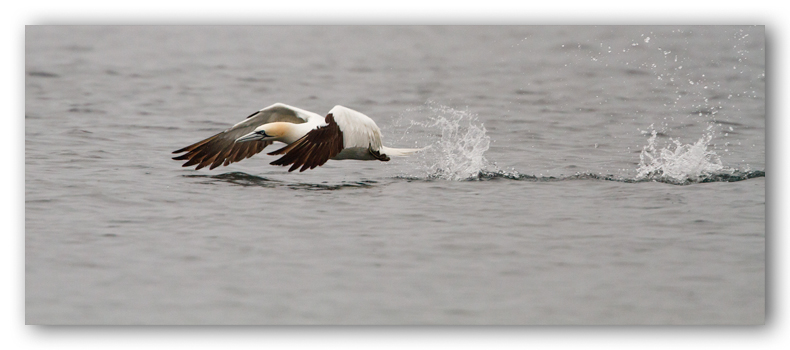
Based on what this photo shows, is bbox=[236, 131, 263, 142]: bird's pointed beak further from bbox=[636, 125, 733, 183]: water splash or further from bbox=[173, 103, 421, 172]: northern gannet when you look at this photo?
bbox=[636, 125, 733, 183]: water splash

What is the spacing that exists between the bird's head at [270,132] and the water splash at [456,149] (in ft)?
3.69

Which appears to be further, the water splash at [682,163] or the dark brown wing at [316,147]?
the water splash at [682,163]

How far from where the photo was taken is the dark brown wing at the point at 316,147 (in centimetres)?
639

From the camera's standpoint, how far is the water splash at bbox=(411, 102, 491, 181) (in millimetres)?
7152

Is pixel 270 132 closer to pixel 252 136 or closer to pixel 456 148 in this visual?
pixel 252 136

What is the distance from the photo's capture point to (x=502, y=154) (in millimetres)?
7590

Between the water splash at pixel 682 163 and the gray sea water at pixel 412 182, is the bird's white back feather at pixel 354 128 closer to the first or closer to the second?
the gray sea water at pixel 412 182

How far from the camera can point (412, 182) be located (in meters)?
6.97

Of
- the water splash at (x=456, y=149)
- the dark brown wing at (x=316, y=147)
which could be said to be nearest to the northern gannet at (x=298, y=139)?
the dark brown wing at (x=316, y=147)

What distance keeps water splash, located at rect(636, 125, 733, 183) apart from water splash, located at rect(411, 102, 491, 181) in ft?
3.82

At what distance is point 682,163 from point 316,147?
2.57m

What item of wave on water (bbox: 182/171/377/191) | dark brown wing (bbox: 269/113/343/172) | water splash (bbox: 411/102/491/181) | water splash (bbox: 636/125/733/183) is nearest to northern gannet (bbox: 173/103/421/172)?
dark brown wing (bbox: 269/113/343/172)

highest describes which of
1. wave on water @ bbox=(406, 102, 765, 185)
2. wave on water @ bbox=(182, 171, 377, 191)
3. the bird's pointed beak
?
the bird's pointed beak

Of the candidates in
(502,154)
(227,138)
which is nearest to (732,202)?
(502,154)
